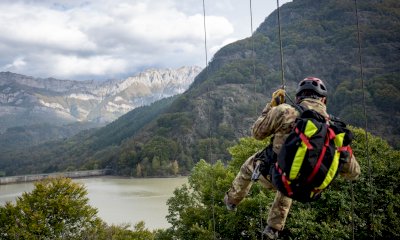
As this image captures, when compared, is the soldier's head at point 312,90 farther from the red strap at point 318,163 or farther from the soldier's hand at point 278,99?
the red strap at point 318,163

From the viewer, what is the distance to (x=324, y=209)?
55.7 feet

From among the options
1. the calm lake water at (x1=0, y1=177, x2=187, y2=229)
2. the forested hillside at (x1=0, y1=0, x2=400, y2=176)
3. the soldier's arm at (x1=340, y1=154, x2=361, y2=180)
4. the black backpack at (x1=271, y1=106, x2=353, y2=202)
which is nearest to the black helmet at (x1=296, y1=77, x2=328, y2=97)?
the black backpack at (x1=271, y1=106, x2=353, y2=202)

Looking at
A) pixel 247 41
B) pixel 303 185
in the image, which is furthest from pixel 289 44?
pixel 303 185

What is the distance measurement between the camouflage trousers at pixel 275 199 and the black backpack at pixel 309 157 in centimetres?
65

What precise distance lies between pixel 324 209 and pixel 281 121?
→ 14.9m

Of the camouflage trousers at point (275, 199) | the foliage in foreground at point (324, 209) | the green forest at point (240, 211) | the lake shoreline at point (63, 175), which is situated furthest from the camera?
the lake shoreline at point (63, 175)

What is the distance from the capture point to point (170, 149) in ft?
343

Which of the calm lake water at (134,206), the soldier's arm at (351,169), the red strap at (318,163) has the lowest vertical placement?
the calm lake water at (134,206)

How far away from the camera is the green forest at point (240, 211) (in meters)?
16.6

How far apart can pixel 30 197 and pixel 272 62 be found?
435ft

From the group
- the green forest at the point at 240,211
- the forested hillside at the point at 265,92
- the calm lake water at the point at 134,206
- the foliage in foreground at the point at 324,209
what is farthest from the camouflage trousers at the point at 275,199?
the forested hillside at the point at 265,92

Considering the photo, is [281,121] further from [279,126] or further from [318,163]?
[318,163]

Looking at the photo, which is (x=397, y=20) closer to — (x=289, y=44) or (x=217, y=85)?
(x=289, y=44)

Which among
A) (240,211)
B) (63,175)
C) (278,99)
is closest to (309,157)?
(278,99)
